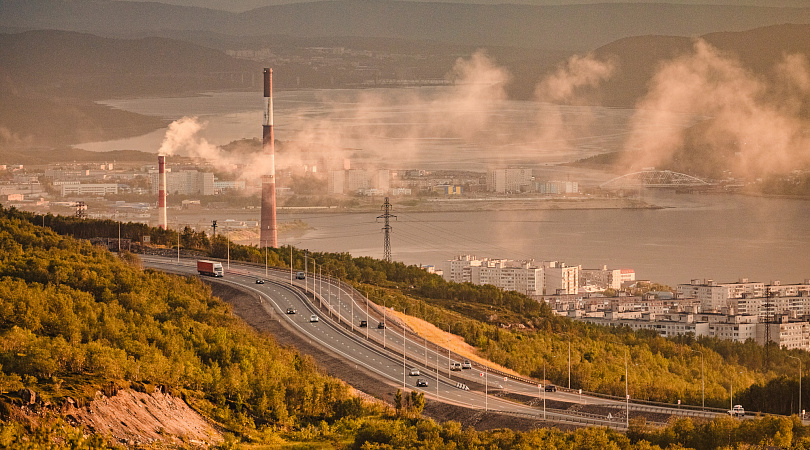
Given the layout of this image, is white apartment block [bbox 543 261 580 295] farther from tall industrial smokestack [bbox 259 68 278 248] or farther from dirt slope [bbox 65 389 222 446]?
dirt slope [bbox 65 389 222 446]

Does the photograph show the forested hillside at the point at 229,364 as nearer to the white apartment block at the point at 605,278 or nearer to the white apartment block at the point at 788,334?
the white apartment block at the point at 788,334

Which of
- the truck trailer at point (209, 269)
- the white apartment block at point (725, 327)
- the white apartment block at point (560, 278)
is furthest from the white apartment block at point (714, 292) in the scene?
A: the truck trailer at point (209, 269)

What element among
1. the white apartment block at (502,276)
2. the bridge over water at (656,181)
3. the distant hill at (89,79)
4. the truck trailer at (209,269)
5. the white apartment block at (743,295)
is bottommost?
the white apartment block at (743,295)

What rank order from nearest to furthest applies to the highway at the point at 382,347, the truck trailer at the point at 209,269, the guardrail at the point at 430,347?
the guardrail at the point at 430,347
the highway at the point at 382,347
the truck trailer at the point at 209,269

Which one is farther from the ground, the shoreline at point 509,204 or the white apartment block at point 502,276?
the shoreline at point 509,204

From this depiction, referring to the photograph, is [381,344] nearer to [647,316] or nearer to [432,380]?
[432,380]

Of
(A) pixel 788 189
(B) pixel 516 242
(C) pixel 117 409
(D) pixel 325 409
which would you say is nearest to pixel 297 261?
(D) pixel 325 409
